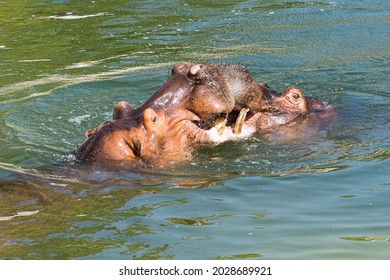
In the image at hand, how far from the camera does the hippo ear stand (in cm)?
630

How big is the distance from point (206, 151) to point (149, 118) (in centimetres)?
65

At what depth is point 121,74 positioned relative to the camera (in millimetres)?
10930

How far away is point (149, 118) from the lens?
6.31m

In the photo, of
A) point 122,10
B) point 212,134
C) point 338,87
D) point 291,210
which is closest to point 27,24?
point 122,10

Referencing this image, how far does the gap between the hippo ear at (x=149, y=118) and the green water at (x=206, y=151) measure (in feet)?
1.24

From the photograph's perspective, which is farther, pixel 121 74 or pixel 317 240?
pixel 121 74

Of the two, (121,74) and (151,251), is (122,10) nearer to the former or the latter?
(121,74)

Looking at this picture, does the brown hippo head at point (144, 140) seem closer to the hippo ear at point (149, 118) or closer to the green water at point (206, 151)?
the hippo ear at point (149, 118)

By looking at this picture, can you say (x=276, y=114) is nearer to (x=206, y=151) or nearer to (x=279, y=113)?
(x=279, y=113)

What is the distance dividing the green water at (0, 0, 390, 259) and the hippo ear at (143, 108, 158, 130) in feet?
1.24

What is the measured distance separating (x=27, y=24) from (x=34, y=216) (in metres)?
9.75

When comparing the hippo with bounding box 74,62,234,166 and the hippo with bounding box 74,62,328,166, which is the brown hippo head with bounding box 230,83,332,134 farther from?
the hippo with bounding box 74,62,234,166

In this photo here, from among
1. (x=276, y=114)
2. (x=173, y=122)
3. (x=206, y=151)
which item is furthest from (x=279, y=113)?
(x=173, y=122)

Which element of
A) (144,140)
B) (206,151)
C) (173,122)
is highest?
(173,122)
